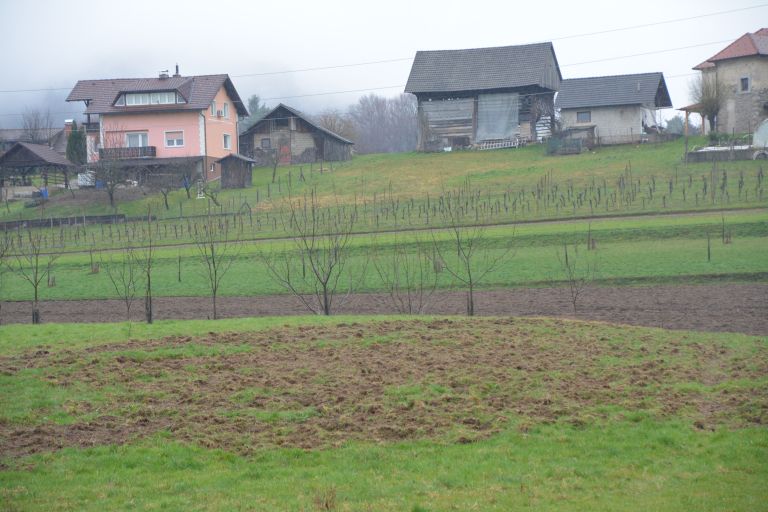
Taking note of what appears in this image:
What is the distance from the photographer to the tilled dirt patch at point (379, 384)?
11.3 meters

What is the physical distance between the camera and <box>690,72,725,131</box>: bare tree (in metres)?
65.9

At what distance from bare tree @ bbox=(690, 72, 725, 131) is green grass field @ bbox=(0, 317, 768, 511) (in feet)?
177

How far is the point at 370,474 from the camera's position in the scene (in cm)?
970

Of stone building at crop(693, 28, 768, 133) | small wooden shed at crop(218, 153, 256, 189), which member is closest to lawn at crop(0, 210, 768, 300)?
small wooden shed at crop(218, 153, 256, 189)

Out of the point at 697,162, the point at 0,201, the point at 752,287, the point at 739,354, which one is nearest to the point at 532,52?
the point at 697,162

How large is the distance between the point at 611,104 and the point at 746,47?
10963 mm

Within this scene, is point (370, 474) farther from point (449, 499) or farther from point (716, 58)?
point (716, 58)

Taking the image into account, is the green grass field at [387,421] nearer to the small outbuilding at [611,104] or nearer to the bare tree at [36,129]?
the small outbuilding at [611,104]

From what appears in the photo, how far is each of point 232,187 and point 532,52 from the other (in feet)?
100.0

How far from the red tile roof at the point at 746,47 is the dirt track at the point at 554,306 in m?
47.6

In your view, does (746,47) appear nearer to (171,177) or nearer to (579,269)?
(171,177)

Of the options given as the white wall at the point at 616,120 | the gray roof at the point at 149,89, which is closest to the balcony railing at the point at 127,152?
the gray roof at the point at 149,89

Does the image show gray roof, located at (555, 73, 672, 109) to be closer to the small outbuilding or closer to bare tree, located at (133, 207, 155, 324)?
the small outbuilding

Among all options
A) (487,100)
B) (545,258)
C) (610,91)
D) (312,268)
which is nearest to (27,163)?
(487,100)
